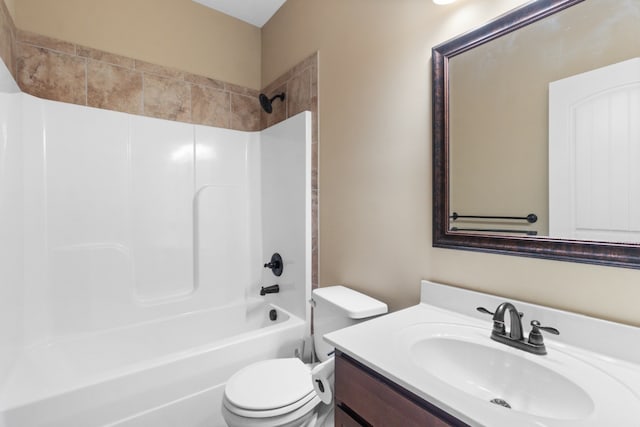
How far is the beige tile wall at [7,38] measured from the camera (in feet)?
4.59

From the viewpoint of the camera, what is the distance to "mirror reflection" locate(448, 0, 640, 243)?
0.83 m

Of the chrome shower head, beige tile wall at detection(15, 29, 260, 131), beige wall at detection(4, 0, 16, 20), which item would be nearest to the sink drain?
the chrome shower head

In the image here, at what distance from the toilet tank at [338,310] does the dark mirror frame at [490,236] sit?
1.38ft

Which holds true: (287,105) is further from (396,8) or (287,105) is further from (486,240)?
(486,240)

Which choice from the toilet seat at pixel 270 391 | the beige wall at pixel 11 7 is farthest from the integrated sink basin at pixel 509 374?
the beige wall at pixel 11 7

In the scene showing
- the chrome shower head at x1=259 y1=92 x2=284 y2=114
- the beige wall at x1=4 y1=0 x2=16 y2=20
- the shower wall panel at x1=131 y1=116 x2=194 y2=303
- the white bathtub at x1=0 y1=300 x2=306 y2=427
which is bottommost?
the white bathtub at x1=0 y1=300 x2=306 y2=427

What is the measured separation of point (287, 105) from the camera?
2.22 meters

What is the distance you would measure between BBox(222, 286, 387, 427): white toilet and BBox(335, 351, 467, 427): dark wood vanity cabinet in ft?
1.13

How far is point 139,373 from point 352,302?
3.24 ft

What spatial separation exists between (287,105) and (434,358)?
1.87 m

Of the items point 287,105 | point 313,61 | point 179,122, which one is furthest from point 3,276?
point 313,61

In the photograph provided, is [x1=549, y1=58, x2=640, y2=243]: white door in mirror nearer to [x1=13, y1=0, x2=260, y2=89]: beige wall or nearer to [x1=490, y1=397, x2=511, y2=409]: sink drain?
[x1=490, y1=397, x2=511, y2=409]: sink drain

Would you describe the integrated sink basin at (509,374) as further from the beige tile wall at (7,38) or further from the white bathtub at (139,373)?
the beige tile wall at (7,38)

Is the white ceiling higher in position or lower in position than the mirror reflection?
higher
